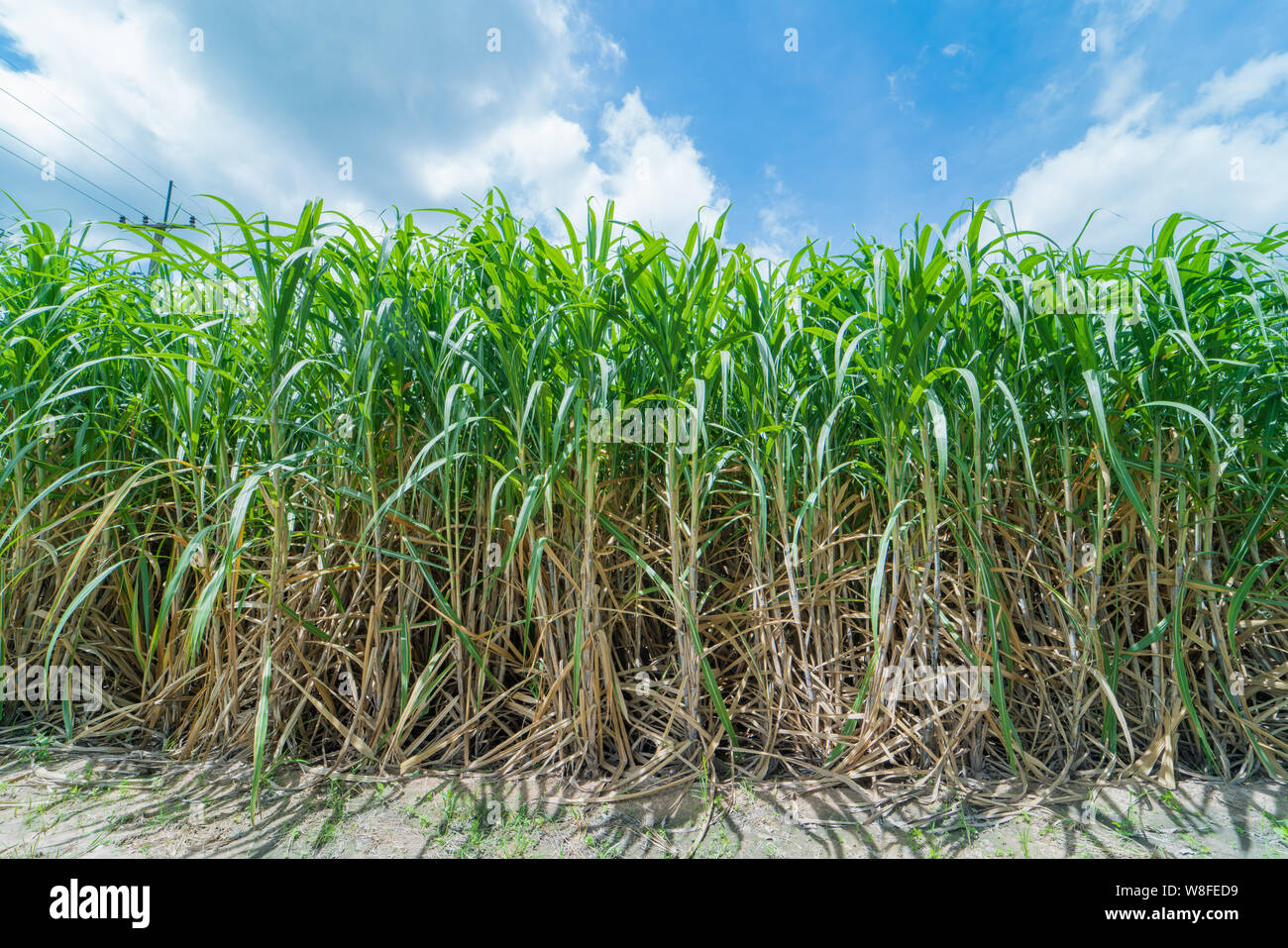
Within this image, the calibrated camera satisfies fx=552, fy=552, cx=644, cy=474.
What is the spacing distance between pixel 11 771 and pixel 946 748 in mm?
2233

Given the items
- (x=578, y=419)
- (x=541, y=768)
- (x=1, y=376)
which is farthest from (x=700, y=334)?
(x=1, y=376)

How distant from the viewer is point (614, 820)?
1.16 m

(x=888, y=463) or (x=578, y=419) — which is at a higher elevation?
(x=578, y=419)

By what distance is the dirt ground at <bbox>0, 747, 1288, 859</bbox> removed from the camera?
108 cm

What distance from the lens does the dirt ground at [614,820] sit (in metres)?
1.08

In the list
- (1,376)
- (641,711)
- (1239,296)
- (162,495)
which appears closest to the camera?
(1239,296)

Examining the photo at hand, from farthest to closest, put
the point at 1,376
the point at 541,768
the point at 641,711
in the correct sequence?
the point at 1,376 → the point at 641,711 → the point at 541,768

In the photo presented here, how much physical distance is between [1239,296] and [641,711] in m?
1.63

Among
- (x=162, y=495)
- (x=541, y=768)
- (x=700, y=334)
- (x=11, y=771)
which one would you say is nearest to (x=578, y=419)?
(x=700, y=334)

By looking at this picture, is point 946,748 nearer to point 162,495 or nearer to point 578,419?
point 578,419

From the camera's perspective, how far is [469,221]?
4.75ft
